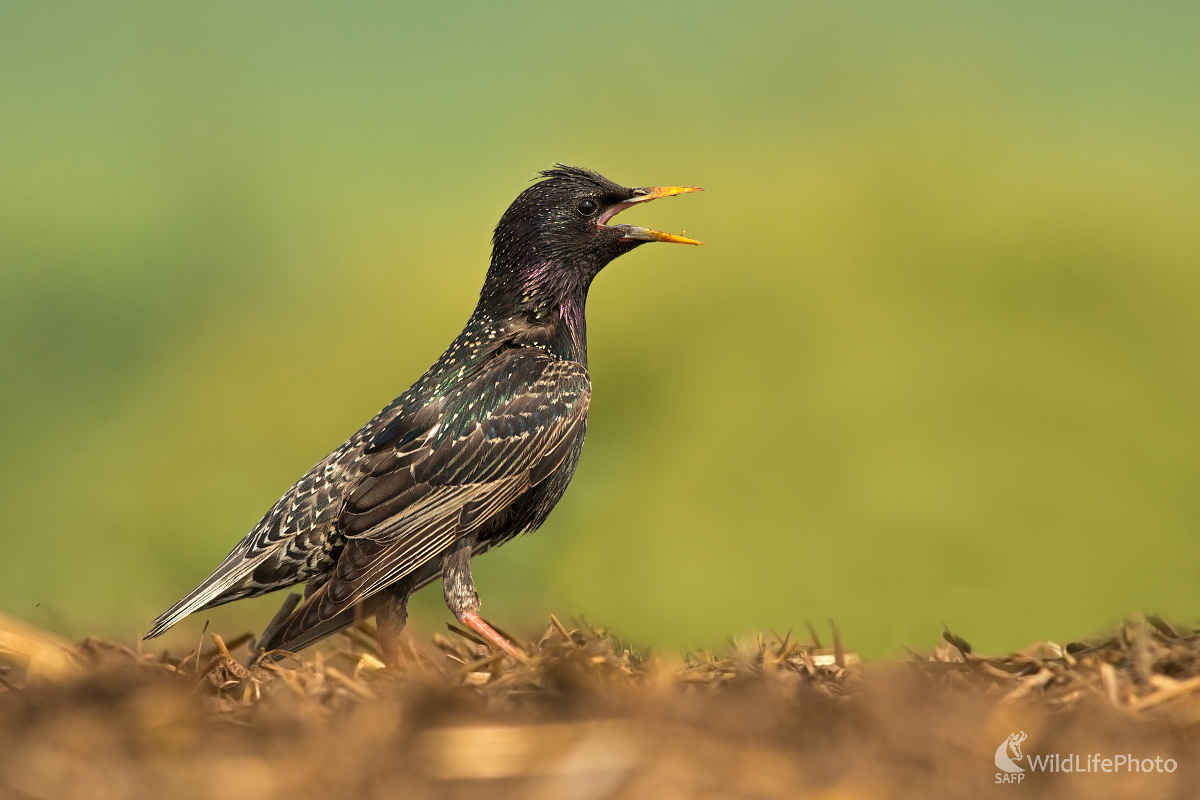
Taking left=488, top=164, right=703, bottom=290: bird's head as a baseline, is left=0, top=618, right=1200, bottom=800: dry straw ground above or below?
below

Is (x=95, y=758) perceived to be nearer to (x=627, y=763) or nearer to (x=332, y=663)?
(x=627, y=763)

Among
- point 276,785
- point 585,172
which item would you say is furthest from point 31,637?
point 585,172

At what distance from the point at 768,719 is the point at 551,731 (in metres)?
0.50

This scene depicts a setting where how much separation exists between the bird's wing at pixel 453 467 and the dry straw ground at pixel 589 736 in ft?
5.72

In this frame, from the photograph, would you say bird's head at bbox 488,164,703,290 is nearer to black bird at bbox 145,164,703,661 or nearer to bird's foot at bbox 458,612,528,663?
black bird at bbox 145,164,703,661

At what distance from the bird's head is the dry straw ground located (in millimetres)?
3215

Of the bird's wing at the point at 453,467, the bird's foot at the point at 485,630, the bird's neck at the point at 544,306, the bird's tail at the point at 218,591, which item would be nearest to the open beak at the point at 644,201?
the bird's neck at the point at 544,306

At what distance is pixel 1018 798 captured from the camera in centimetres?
221

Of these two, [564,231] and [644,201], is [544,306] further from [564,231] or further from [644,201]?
[644,201]

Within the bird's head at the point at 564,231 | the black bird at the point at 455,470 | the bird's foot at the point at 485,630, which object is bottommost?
the bird's foot at the point at 485,630

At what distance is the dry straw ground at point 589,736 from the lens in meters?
2.32

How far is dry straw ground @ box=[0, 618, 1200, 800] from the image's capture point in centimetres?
232

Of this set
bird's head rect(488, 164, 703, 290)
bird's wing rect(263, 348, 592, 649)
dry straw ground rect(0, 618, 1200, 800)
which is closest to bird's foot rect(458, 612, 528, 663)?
bird's wing rect(263, 348, 592, 649)

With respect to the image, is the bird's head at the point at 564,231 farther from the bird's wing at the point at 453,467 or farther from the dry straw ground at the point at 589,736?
the dry straw ground at the point at 589,736
